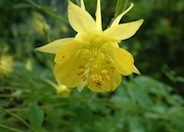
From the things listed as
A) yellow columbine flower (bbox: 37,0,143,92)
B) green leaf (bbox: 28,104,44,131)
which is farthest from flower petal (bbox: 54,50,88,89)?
green leaf (bbox: 28,104,44,131)

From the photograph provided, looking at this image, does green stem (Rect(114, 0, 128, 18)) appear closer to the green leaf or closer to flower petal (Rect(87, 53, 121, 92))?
flower petal (Rect(87, 53, 121, 92))

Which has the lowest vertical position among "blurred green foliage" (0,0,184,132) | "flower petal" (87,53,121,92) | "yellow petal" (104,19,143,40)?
"blurred green foliage" (0,0,184,132)

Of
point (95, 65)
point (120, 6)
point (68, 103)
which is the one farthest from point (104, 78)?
point (68, 103)

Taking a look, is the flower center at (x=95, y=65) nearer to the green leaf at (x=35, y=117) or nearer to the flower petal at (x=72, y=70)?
the flower petal at (x=72, y=70)

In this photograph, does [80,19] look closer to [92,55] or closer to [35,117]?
[92,55]

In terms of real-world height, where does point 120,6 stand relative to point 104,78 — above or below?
above

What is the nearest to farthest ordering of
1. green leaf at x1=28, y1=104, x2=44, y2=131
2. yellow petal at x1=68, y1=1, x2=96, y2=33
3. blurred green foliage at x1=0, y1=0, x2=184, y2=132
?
yellow petal at x1=68, y1=1, x2=96, y2=33
green leaf at x1=28, y1=104, x2=44, y2=131
blurred green foliage at x1=0, y1=0, x2=184, y2=132

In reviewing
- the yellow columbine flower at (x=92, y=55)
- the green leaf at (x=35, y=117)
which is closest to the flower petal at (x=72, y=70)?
the yellow columbine flower at (x=92, y=55)
